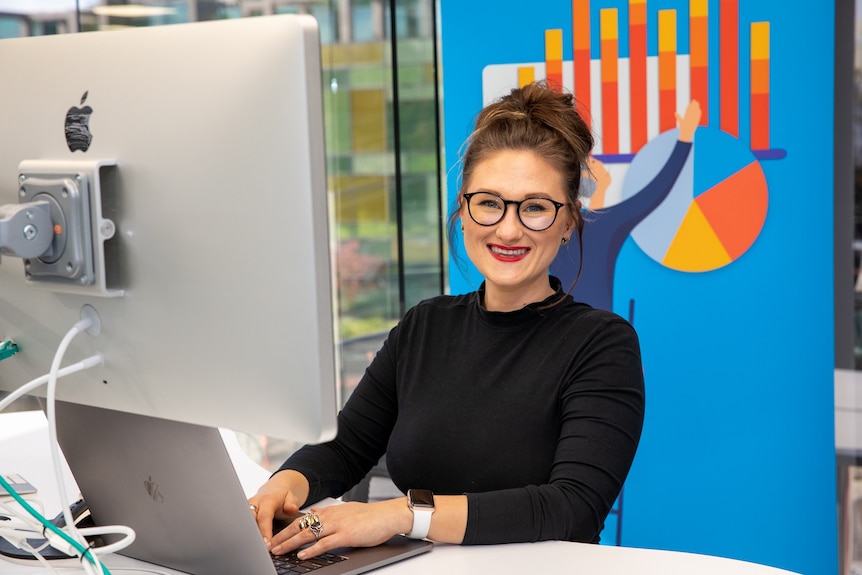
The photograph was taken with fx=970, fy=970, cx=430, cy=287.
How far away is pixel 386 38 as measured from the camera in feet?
12.4

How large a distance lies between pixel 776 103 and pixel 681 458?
97 centimetres

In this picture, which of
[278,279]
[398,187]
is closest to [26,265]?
[278,279]

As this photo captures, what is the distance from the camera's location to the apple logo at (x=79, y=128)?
1.02 metres

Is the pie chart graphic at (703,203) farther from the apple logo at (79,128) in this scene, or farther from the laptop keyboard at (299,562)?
the apple logo at (79,128)

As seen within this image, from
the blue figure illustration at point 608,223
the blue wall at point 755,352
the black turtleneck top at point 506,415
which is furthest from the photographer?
the blue figure illustration at point 608,223

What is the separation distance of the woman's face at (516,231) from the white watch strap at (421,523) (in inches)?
20.1

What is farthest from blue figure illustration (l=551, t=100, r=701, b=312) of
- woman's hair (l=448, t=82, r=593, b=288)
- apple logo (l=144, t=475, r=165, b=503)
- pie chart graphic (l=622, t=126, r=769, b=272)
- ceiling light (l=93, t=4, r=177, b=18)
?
ceiling light (l=93, t=4, r=177, b=18)

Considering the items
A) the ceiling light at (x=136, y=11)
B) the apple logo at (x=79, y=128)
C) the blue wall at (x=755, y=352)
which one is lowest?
the blue wall at (x=755, y=352)

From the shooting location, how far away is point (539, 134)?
169 cm

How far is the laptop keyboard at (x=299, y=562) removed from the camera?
1.18 meters

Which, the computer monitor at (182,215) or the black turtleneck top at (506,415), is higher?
the computer monitor at (182,215)

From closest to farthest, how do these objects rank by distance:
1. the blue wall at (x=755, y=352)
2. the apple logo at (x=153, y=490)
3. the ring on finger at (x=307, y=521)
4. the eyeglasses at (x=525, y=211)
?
the apple logo at (x=153, y=490) → the ring on finger at (x=307, y=521) → the eyeglasses at (x=525, y=211) → the blue wall at (x=755, y=352)

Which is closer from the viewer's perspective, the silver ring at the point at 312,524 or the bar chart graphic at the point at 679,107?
the silver ring at the point at 312,524

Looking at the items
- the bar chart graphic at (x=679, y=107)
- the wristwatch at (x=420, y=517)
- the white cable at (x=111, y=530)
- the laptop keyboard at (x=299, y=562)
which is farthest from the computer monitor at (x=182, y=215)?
the bar chart graphic at (x=679, y=107)
